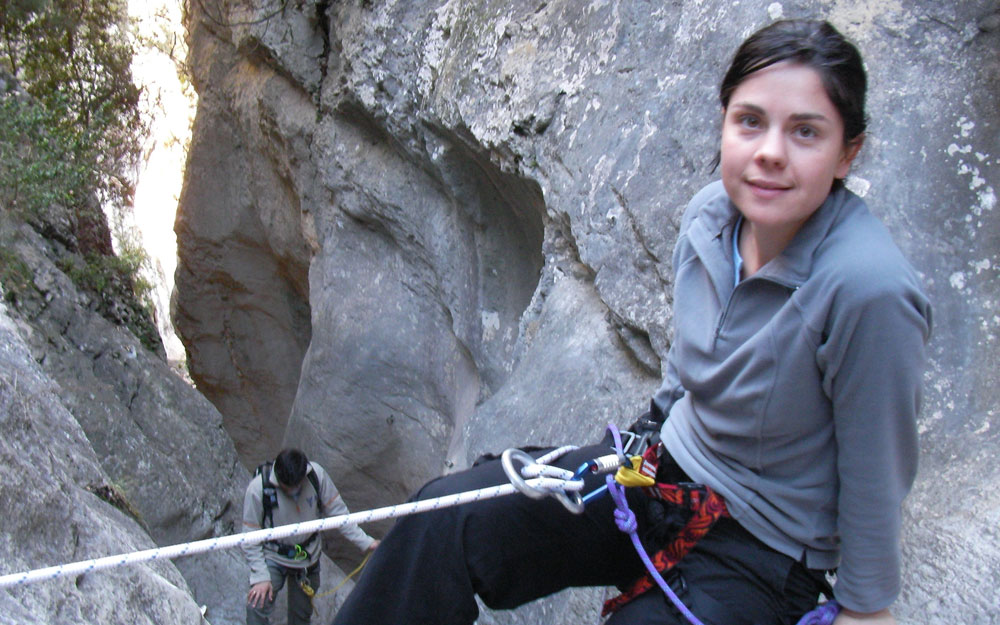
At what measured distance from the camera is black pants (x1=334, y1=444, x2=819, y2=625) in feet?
4.37

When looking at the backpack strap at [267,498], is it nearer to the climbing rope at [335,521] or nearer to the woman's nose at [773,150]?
the climbing rope at [335,521]

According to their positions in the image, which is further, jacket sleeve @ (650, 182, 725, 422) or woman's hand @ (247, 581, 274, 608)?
woman's hand @ (247, 581, 274, 608)

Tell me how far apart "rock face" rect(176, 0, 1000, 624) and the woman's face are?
38.7 inches

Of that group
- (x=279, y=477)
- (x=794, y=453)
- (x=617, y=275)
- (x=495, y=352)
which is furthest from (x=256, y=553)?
(x=794, y=453)

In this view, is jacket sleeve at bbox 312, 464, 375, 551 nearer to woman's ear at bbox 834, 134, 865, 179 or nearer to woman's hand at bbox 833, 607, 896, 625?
woman's hand at bbox 833, 607, 896, 625

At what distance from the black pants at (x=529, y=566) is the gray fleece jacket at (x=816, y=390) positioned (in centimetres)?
6

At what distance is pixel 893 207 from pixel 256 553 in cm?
342

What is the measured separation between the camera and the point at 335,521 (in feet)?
4.42

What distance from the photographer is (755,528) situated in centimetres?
134

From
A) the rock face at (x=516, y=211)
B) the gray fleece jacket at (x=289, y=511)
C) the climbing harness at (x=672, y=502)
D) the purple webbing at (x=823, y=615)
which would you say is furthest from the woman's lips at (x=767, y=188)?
the gray fleece jacket at (x=289, y=511)

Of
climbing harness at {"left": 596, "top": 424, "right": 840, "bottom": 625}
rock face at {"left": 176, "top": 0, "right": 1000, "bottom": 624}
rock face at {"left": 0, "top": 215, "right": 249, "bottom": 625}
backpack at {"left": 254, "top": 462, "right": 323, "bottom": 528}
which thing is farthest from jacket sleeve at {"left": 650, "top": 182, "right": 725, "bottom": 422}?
backpack at {"left": 254, "top": 462, "right": 323, "bottom": 528}

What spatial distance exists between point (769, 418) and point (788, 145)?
38 cm

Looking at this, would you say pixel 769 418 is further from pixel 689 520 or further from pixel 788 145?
pixel 788 145

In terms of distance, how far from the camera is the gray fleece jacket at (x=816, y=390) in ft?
3.71
